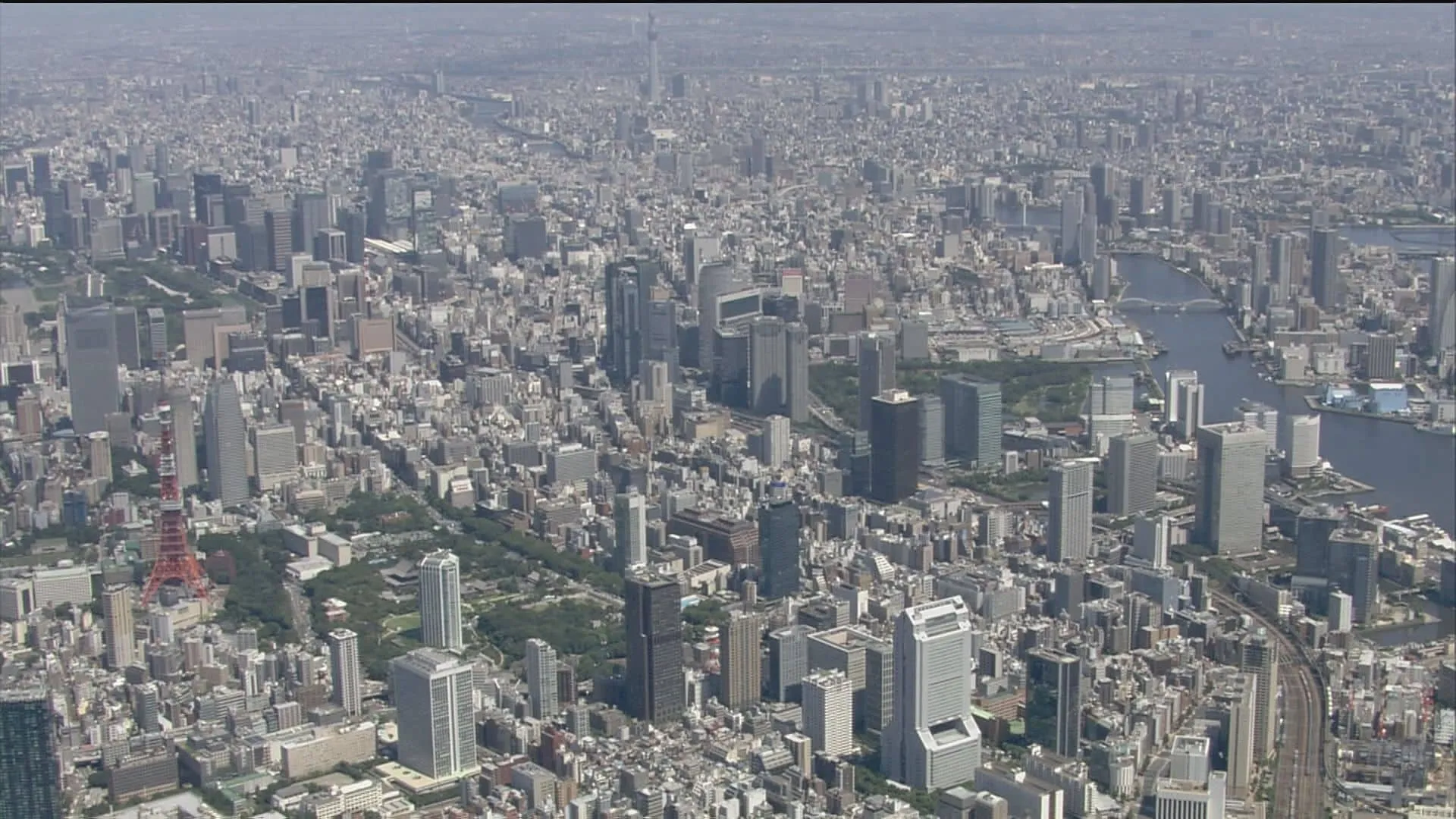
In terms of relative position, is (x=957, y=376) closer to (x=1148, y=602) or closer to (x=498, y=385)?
(x=498, y=385)

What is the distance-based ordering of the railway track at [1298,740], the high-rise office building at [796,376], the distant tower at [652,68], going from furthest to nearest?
the distant tower at [652,68], the high-rise office building at [796,376], the railway track at [1298,740]

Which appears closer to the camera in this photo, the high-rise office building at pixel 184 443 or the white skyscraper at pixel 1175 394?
the high-rise office building at pixel 184 443

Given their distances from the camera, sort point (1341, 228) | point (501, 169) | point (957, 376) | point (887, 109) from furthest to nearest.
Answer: point (887, 109), point (501, 169), point (1341, 228), point (957, 376)

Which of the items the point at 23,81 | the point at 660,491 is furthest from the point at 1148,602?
the point at 23,81

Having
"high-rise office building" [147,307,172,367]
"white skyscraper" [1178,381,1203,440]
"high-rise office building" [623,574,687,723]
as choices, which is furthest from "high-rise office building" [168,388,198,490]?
"white skyscraper" [1178,381,1203,440]

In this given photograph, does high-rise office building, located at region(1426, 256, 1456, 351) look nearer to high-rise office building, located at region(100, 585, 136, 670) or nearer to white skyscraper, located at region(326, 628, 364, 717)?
white skyscraper, located at region(326, 628, 364, 717)

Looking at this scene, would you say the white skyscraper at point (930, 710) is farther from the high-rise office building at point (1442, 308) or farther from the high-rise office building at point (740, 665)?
the high-rise office building at point (1442, 308)

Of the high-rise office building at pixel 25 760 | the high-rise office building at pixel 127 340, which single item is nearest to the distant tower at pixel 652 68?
the high-rise office building at pixel 127 340
